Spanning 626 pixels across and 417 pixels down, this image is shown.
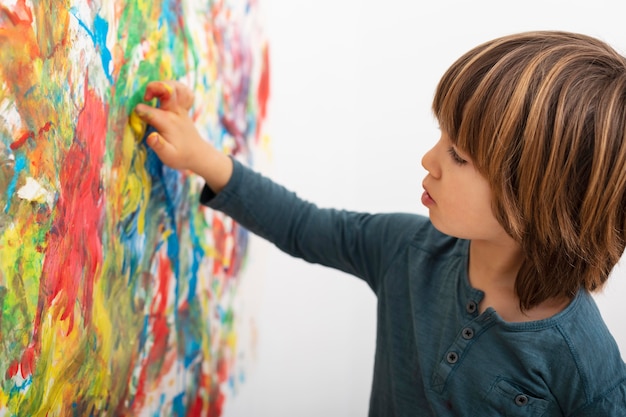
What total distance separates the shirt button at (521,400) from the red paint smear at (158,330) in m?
0.44

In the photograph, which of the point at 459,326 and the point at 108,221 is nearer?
the point at 108,221

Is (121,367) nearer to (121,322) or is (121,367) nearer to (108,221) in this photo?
(121,322)

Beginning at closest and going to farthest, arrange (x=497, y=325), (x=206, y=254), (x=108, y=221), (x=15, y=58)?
(x=15, y=58) < (x=108, y=221) < (x=497, y=325) < (x=206, y=254)

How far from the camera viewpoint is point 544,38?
2.70 feet

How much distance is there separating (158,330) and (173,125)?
26 cm

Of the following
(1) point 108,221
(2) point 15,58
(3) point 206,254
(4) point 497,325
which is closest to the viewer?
(2) point 15,58

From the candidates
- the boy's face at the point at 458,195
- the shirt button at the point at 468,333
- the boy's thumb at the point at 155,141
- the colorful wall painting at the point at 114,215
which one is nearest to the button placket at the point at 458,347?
the shirt button at the point at 468,333

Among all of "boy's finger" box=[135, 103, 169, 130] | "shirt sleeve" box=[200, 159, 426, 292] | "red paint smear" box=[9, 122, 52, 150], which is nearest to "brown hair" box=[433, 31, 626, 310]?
"shirt sleeve" box=[200, 159, 426, 292]

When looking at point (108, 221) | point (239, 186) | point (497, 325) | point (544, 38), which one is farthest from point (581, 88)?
point (108, 221)

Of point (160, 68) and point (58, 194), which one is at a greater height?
point (160, 68)

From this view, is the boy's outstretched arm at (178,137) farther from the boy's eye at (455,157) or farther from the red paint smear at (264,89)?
the boy's eye at (455,157)

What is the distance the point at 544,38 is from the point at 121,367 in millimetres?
616

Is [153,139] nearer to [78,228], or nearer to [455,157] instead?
[78,228]

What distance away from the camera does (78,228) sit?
2.31 feet
